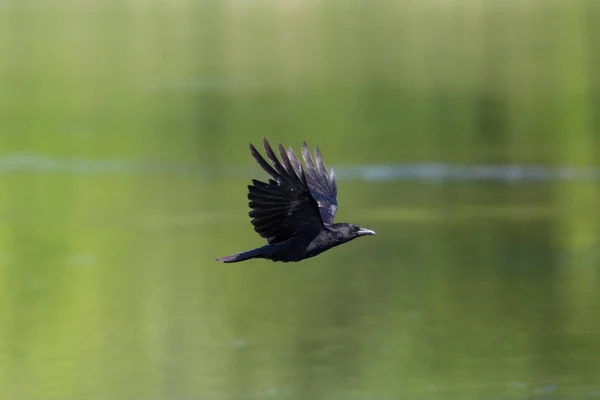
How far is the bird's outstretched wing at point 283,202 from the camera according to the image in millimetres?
6855

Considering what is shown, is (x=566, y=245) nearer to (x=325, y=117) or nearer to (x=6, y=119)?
(x=325, y=117)

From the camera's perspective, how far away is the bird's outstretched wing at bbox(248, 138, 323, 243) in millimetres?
6855

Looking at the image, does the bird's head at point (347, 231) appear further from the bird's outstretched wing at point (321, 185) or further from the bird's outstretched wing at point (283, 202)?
the bird's outstretched wing at point (321, 185)

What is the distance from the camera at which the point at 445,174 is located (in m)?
18.3

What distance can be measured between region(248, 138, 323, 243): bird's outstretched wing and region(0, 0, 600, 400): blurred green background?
2.82 meters

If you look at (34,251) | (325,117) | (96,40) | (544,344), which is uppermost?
(96,40)

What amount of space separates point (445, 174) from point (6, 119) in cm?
825

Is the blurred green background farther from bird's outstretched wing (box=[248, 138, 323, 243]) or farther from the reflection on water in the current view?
bird's outstretched wing (box=[248, 138, 323, 243])

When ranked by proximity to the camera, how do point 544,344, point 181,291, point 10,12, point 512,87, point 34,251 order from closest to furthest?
point 544,344, point 181,291, point 34,251, point 512,87, point 10,12

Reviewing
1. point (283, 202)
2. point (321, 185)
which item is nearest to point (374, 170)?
point (321, 185)

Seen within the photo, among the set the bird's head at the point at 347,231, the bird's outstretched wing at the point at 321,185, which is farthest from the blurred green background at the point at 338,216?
the bird's head at the point at 347,231

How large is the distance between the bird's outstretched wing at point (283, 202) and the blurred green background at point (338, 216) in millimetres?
2819

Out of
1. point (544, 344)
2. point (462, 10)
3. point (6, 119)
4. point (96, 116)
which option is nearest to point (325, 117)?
point (96, 116)

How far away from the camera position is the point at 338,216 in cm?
1527
